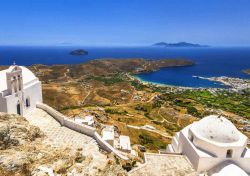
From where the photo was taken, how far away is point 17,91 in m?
23.6

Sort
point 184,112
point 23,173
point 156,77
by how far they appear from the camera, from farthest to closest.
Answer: point 156,77, point 184,112, point 23,173

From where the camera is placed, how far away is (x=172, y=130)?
54.8 metres

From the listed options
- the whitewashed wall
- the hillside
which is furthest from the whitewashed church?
the hillside

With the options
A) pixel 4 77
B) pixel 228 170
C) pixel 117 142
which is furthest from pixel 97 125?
pixel 228 170

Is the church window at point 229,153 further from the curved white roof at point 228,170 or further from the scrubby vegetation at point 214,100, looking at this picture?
the scrubby vegetation at point 214,100

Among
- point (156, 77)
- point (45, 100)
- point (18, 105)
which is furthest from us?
point (156, 77)

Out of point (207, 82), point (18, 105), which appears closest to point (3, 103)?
point (18, 105)

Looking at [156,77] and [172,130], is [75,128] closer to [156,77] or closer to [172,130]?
[172,130]

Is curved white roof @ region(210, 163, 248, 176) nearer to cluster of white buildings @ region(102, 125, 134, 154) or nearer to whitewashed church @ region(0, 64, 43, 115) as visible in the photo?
cluster of white buildings @ region(102, 125, 134, 154)

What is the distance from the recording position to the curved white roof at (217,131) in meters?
22.9

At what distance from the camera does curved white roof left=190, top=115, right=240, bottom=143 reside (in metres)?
22.9

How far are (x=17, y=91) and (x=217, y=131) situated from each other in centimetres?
1898

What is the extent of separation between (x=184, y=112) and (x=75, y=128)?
2137 inches

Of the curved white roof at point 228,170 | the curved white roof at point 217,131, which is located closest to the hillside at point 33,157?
the curved white roof at point 228,170
